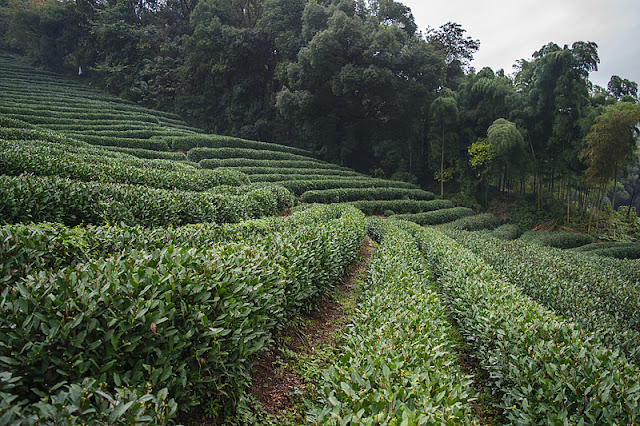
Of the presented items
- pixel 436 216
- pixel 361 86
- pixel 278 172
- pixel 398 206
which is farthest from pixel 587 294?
pixel 361 86

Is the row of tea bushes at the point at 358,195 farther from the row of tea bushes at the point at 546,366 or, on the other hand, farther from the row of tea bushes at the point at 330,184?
the row of tea bushes at the point at 546,366

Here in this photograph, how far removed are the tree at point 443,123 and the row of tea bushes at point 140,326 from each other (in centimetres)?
2021

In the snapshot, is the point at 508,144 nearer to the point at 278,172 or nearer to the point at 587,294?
the point at 278,172

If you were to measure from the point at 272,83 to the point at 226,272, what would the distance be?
2838 centimetres

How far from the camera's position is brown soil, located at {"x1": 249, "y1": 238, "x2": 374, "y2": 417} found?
2832mm

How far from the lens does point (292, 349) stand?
12.0 ft

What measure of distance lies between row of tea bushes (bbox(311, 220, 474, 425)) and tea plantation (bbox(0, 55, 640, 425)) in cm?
2

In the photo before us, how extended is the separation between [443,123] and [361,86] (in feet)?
19.4

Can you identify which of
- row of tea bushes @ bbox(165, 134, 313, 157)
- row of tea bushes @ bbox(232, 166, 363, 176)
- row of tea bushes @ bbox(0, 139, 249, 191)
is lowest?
row of tea bushes @ bbox(0, 139, 249, 191)

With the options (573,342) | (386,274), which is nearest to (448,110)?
(386,274)

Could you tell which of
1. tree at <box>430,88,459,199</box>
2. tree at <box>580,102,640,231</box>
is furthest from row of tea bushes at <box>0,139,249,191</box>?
tree at <box>580,102,640,231</box>

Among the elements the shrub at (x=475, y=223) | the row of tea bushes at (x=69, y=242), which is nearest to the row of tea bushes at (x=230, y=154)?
the shrub at (x=475, y=223)

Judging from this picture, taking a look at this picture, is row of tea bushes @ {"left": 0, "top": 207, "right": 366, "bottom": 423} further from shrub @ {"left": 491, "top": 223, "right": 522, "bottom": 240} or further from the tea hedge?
shrub @ {"left": 491, "top": 223, "right": 522, "bottom": 240}

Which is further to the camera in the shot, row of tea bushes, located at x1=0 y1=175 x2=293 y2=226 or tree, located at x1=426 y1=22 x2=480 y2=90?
tree, located at x1=426 y1=22 x2=480 y2=90
